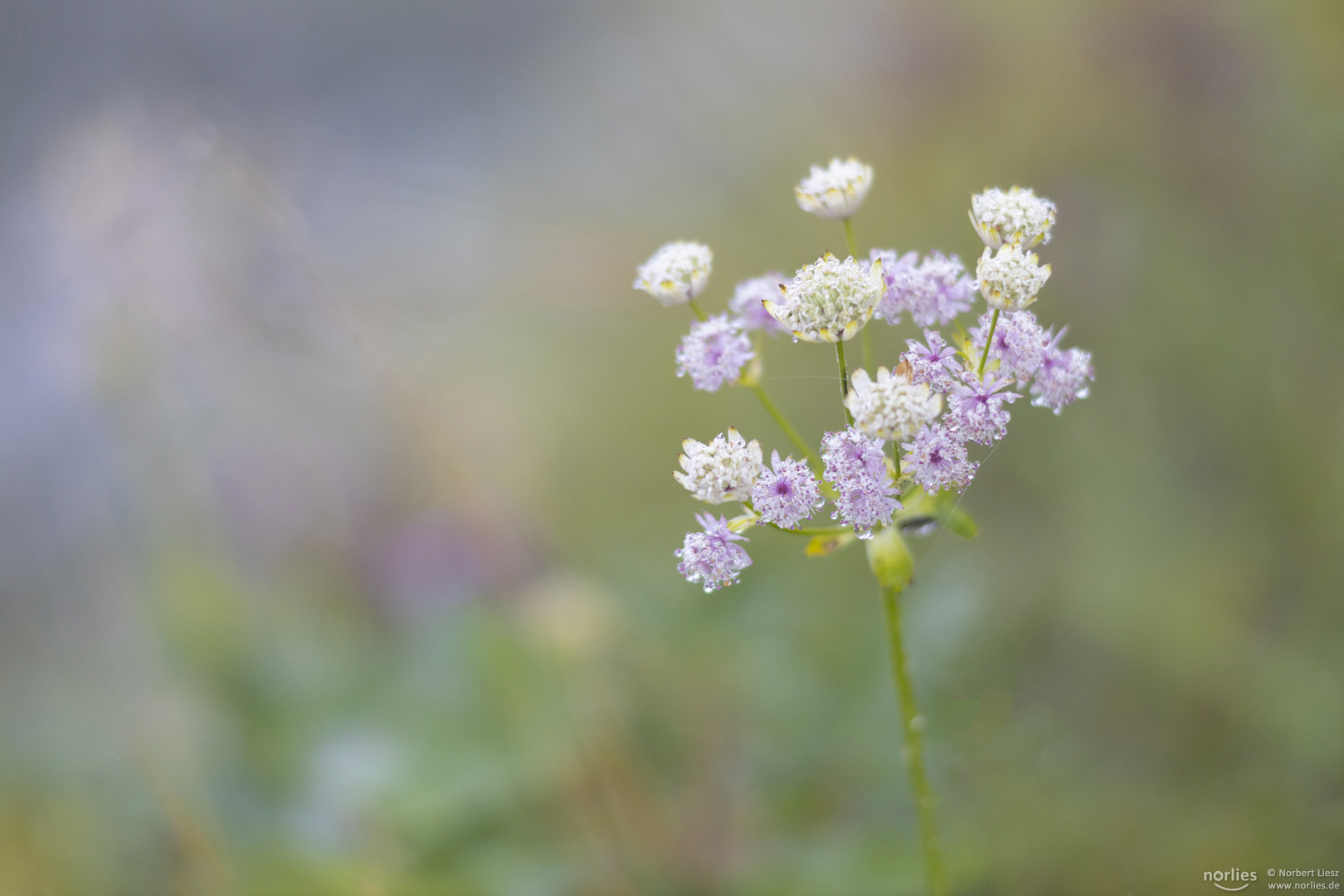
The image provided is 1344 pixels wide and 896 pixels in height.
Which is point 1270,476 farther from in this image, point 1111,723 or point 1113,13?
point 1113,13

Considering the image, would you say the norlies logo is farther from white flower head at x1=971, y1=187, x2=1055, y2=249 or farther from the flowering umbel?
white flower head at x1=971, y1=187, x2=1055, y2=249

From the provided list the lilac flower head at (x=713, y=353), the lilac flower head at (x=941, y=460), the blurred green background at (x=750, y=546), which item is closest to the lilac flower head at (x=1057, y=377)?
the lilac flower head at (x=941, y=460)

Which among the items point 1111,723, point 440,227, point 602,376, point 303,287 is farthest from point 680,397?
point 440,227

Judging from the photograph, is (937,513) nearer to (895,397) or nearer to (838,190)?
(895,397)

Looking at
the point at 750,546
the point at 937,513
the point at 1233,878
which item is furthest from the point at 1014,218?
the point at 750,546

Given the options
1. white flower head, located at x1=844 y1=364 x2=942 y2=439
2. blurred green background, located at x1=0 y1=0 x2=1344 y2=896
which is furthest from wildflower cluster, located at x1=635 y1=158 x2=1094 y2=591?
blurred green background, located at x1=0 y1=0 x2=1344 y2=896

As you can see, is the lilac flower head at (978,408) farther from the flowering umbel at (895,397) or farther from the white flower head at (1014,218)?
the white flower head at (1014,218)
